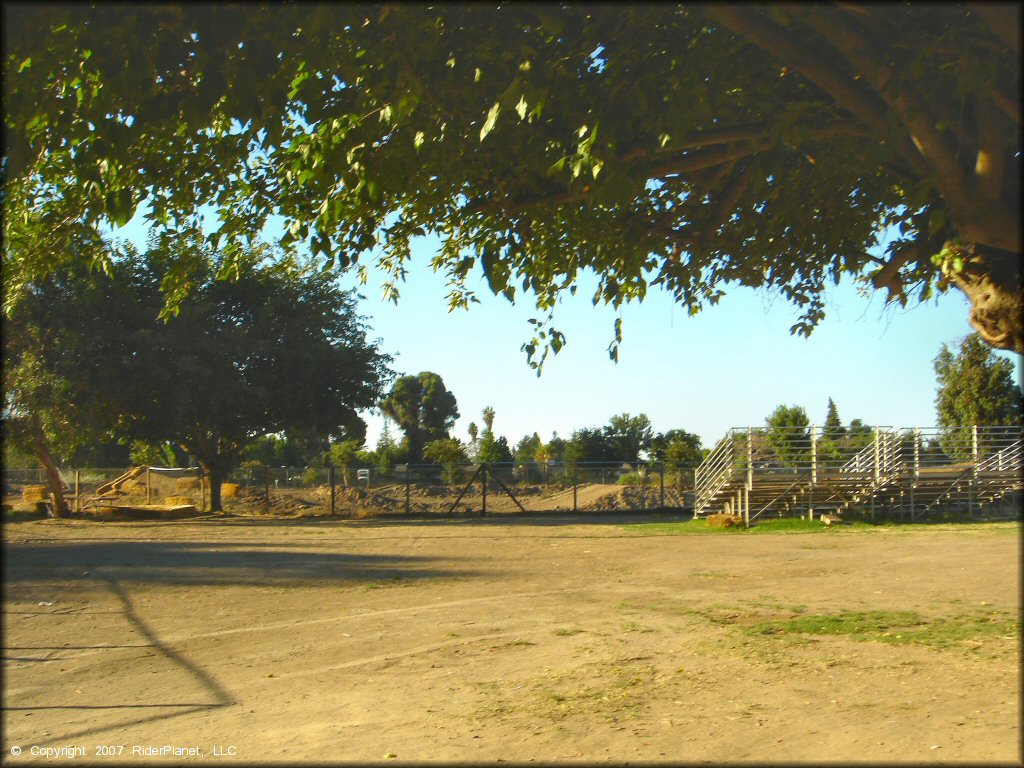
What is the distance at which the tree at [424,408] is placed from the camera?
84.4 metres

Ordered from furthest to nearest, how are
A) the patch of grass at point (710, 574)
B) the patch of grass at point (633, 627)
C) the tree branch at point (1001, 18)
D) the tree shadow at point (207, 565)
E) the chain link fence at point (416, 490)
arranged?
the chain link fence at point (416, 490) → the tree shadow at point (207, 565) → the patch of grass at point (710, 574) → the patch of grass at point (633, 627) → the tree branch at point (1001, 18)

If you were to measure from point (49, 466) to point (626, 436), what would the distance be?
33.2 meters

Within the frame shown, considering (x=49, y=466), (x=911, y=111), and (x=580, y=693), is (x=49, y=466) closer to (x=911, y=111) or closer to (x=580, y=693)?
(x=580, y=693)

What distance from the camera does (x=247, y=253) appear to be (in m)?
10.4

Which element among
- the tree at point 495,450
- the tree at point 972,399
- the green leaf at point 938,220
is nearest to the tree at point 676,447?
the tree at point 495,450

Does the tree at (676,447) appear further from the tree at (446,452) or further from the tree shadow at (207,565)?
the tree shadow at (207,565)

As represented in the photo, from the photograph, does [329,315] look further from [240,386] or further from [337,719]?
[337,719]

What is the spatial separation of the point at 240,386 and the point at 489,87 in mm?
27277

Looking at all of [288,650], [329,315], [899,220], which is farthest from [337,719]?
[329,315]

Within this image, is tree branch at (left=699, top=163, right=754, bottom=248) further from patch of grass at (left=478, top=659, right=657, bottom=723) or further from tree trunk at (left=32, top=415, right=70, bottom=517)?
tree trunk at (left=32, top=415, right=70, bottom=517)

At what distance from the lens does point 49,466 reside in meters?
31.0

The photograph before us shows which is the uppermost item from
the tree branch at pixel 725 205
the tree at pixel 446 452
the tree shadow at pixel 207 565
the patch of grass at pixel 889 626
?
the tree branch at pixel 725 205

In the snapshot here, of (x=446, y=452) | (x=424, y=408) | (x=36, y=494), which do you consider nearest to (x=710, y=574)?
(x=36, y=494)

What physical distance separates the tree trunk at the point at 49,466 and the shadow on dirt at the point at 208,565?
28.5 ft
